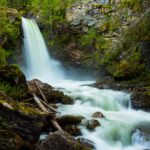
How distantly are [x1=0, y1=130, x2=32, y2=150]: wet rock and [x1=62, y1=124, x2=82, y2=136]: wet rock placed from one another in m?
1.48

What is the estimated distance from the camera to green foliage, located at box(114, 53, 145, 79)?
32.1ft

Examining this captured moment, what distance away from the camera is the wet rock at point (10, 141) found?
9.47 ft

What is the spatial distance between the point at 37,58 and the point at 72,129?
48.1ft

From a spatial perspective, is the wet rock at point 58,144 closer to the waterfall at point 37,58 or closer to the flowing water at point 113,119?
the flowing water at point 113,119

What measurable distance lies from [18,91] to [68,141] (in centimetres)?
385

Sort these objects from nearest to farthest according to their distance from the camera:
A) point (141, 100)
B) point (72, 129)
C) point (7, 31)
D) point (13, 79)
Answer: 1. point (72, 129)
2. point (13, 79)
3. point (141, 100)
4. point (7, 31)

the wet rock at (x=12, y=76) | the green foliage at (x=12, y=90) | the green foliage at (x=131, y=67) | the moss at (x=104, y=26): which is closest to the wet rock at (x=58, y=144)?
the green foliage at (x=12, y=90)

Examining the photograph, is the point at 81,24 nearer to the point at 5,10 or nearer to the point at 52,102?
the point at 5,10

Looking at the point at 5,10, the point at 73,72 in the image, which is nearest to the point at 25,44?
the point at 5,10

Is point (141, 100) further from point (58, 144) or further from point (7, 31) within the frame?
point (7, 31)

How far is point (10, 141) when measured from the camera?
2961 millimetres

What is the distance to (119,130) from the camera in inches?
191

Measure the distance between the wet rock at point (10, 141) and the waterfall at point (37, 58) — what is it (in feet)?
46.7

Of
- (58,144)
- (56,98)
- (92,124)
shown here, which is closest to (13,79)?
(56,98)
